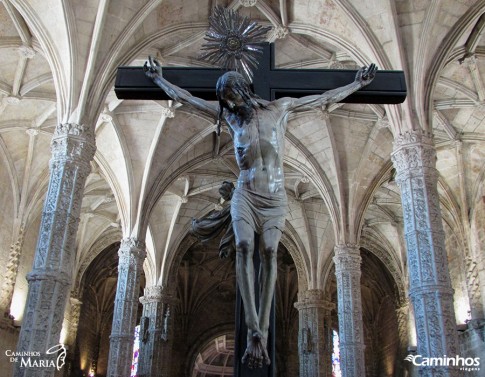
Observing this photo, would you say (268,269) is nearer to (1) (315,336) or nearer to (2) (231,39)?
(2) (231,39)

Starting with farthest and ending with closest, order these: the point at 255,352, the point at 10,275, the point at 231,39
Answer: the point at 10,275 < the point at 231,39 < the point at 255,352

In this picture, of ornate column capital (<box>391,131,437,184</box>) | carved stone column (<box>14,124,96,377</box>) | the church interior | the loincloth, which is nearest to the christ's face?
the loincloth

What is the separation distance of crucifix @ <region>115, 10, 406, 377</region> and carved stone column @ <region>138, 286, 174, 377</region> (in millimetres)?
20023

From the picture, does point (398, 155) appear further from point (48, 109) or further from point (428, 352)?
point (48, 109)

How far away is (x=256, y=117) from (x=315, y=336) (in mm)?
20733

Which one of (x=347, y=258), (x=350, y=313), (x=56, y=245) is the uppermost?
(x=347, y=258)

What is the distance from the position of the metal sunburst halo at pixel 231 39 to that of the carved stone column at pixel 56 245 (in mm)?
8465

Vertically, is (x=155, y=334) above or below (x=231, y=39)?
above

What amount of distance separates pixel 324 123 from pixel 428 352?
10.2 metres

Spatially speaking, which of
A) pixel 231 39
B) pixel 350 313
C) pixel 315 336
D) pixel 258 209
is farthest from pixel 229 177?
pixel 258 209

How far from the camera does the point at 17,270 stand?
63.8 feet

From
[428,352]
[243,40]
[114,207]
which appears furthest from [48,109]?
[243,40]

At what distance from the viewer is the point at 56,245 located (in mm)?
10719

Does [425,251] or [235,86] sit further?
[425,251]
